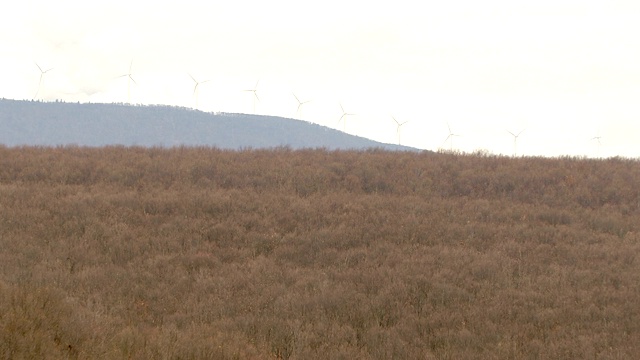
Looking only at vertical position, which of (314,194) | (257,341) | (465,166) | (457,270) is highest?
(465,166)

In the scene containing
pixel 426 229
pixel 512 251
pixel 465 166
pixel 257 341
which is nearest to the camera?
pixel 257 341

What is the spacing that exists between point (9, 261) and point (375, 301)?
7.79 m

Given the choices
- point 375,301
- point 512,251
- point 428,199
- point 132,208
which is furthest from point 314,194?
point 375,301

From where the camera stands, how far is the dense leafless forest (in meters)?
11.7

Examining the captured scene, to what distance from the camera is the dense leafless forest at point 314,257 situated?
1167 centimetres

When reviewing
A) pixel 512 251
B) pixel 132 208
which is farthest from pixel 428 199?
pixel 132 208

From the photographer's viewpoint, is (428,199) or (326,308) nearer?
(326,308)

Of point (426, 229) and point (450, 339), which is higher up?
point (426, 229)

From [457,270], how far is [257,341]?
5413 millimetres

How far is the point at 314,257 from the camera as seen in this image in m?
17.0

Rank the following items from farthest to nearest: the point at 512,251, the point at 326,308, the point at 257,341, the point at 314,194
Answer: the point at 314,194 → the point at 512,251 → the point at 326,308 → the point at 257,341

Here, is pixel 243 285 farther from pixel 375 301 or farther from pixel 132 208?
pixel 132 208

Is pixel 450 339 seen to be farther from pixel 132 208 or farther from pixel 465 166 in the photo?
pixel 465 166

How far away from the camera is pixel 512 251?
17391 mm
